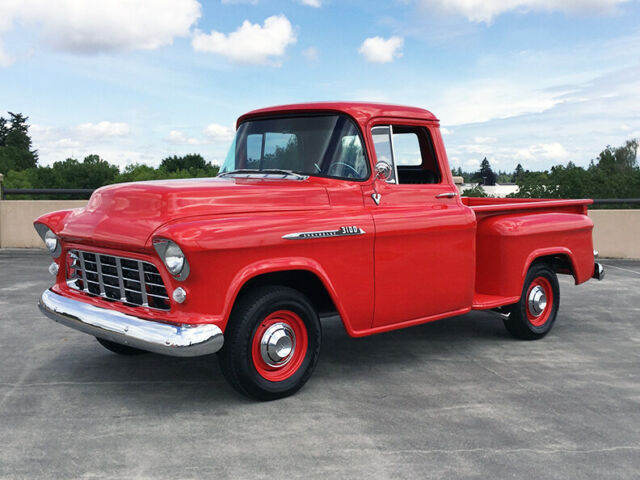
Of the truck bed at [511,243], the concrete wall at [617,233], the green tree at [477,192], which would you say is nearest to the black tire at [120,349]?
the truck bed at [511,243]

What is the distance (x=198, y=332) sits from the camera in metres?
3.76

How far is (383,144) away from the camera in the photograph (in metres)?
4.88

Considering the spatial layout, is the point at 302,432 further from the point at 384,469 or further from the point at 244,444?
the point at 384,469

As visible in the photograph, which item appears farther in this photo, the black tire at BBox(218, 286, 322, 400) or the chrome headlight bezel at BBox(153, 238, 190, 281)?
the black tire at BBox(218, 286, 322, 400)

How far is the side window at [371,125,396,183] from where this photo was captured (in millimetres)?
4824

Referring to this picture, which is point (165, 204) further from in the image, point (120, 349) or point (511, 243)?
point (511, 243)

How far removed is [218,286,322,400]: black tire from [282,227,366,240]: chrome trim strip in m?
0.34

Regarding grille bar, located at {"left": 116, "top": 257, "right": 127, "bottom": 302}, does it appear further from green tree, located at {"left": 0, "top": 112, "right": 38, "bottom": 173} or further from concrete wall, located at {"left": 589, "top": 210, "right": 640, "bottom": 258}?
green tree, located at {"left": 0, "top": 112, "right": 38, "bottom": 173}

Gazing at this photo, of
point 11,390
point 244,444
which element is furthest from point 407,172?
point 11,390

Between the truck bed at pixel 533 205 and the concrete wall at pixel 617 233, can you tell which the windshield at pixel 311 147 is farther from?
the concrete wall at pixel 617 233

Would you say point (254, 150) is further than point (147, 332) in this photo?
Yes

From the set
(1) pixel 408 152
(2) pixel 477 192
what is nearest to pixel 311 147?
(1) pixel 408 152

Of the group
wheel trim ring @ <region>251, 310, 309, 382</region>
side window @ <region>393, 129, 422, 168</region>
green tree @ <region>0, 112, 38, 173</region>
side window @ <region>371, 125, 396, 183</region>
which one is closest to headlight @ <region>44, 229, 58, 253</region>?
wheel trim ring @ <region>251, 310, 309, 382</region>

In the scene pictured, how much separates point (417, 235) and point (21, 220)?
404 inches
